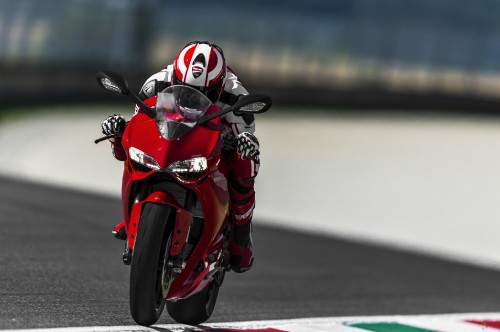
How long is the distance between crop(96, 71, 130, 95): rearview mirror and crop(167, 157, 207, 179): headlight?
2.03 feet

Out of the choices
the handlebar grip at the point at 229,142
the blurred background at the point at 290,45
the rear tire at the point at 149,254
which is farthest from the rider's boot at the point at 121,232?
the blurred background at the point at 290,45

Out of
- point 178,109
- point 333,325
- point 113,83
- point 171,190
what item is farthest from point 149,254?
point 333,325

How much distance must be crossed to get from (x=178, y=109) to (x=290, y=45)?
4222 cm

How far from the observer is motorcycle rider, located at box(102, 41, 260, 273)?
21.5ft

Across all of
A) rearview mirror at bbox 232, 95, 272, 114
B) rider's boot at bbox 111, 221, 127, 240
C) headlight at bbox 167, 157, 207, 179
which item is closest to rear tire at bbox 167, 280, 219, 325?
rider's boot at bbox 111, 221, 127, 240

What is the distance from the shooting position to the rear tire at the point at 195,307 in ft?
23.7

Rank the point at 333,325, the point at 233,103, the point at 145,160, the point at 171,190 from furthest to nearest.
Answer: the point at 333,325, the point at 233,103, the point at 171,190, the point at 145,160

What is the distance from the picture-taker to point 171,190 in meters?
6.33

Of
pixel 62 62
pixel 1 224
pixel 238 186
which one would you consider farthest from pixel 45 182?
pixel 62 62

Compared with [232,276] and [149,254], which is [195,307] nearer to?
[149,254]

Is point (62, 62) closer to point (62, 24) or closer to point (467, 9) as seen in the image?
point (62, 24)

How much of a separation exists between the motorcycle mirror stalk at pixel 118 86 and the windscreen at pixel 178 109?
7cm

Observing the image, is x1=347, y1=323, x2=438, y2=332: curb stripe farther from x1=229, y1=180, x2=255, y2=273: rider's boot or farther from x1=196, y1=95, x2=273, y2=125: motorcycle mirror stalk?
x1=196, y1=95, x2=273, y2=125: motorcycle mirror stalk

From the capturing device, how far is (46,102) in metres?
36.5
